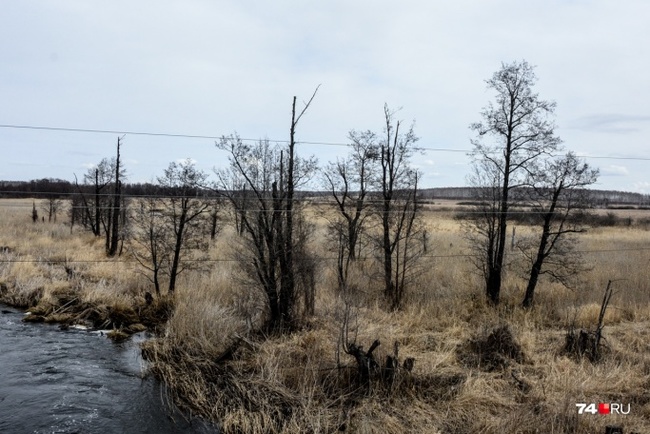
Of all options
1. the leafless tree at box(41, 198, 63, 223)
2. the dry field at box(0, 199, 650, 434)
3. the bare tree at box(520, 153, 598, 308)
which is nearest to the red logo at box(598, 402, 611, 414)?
the dry field at box(0, 199, 650, 434)

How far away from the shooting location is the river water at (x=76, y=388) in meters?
7.53

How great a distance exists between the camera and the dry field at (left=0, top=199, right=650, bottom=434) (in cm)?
743

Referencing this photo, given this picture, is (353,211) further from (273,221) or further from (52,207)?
(52,207)

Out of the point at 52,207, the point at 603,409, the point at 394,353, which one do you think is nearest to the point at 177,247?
the point at 394,353

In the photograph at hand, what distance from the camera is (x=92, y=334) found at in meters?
12.3

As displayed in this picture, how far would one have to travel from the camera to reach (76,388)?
28.9ft

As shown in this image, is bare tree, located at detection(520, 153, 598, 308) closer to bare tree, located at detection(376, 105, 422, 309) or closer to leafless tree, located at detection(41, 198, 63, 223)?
bare tree, located at detection(376, 105, 422, 309)

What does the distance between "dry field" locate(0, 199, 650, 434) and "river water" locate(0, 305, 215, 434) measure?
57 cm

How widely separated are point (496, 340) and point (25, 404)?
29.3 ft

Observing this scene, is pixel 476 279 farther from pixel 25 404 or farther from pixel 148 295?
pixel 25 404

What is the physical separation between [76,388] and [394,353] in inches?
237

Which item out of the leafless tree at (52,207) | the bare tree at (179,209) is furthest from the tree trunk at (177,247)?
the leafless tree at (52,207)

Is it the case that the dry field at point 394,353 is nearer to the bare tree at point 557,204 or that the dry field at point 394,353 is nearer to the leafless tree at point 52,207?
the bare tree at point 557,204

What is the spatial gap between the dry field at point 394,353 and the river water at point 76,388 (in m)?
0.57
